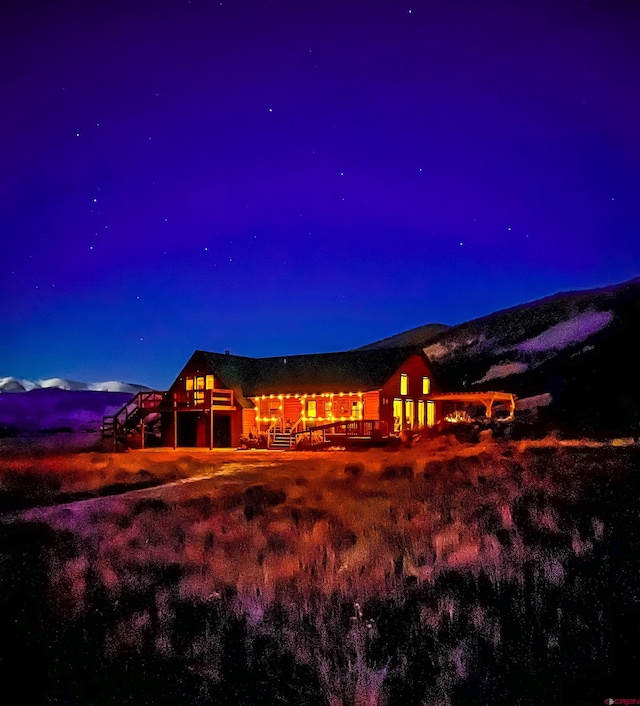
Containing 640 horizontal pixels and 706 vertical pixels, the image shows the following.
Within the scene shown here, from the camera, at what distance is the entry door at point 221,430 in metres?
38.2

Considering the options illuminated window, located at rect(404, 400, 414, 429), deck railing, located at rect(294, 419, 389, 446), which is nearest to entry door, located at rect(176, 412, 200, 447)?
deck railing, located at rect(294, 419, 389, 446)

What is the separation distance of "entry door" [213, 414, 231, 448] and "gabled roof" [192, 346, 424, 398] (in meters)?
2.09

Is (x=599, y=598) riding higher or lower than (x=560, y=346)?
lower

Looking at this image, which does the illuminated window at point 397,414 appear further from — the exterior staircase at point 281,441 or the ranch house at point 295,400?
the exterior staircase at point 281,441

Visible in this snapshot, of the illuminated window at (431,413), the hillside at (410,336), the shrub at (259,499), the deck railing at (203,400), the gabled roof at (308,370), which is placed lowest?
the shrub at (259,499)

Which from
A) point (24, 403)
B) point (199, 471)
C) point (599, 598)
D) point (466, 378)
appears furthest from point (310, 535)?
point (24, 403)

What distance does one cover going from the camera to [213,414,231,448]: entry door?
125ft

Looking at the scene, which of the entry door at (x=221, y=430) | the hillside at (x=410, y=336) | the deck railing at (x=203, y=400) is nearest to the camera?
the deck railing at (x=203, y=400)

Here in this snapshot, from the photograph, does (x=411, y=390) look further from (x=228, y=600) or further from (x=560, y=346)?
(x=560, y=346)

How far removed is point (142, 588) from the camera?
808cm

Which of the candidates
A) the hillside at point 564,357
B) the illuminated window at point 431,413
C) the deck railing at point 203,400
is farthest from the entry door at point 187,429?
the hillside at point 564,357

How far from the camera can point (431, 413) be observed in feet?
137

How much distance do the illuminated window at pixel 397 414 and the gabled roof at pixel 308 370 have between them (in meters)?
2.52

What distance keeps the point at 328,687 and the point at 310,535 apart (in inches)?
189
